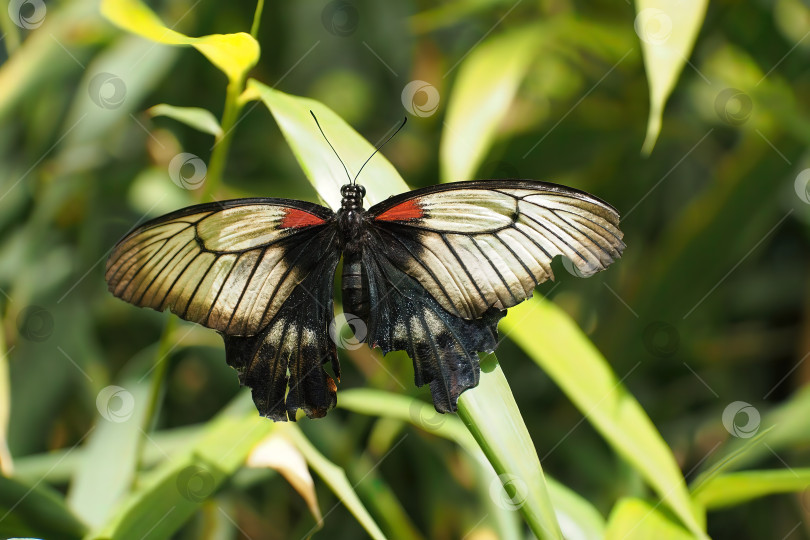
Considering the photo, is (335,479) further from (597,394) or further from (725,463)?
(725,463)

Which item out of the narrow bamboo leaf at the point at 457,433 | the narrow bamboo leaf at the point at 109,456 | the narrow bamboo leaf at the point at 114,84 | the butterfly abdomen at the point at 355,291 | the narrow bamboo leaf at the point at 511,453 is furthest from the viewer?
the narrow bamboo leaf at the point at 114,84

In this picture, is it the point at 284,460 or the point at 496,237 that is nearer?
the point at 496,237

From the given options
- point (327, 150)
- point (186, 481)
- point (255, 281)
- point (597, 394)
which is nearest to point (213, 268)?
point (255, 281)

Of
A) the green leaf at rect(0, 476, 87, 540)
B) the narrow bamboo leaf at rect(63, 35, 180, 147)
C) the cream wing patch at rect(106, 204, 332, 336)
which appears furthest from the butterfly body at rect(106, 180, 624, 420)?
the narrow bamboo leaf at rect(63, 35, 180, 147)

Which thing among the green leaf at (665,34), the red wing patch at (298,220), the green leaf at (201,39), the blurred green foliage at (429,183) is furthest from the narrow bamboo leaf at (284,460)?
the green leaf at (665,34)

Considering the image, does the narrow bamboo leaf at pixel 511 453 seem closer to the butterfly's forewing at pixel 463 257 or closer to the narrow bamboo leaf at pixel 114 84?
the butterfly's forewing at pixel 463 257

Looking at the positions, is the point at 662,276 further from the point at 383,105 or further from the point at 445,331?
the point at 383,105

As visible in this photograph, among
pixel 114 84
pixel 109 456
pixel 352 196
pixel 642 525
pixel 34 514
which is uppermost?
pixel 114 84
